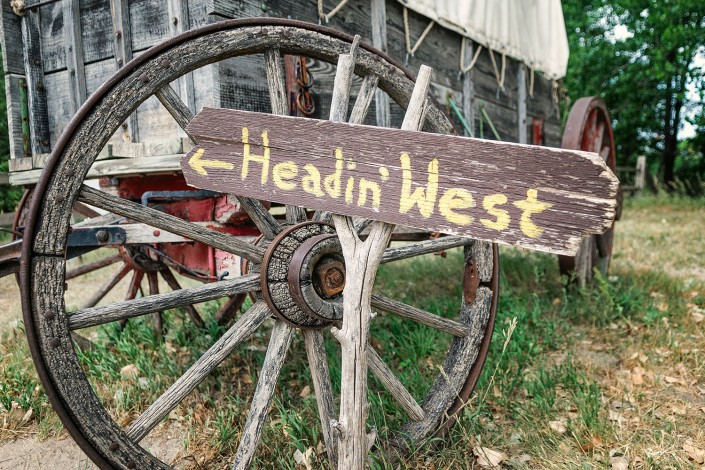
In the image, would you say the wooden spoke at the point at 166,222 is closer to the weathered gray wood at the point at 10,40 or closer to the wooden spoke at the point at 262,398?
the wooden spoke at the point at 262,398

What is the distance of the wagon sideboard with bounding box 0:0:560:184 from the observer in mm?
2273

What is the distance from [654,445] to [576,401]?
0.39 metres

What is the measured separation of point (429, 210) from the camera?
1.36m

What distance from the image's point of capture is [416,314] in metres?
2.20

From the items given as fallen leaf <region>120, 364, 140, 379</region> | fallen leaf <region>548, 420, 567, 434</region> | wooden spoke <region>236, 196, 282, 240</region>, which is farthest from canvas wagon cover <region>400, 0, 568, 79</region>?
fallen leaf <region>120, 364, 140, 379</region>

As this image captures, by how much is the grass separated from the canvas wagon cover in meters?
2.08

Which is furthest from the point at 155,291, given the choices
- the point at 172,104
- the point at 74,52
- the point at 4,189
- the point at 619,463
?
Answer: the point at 4,189

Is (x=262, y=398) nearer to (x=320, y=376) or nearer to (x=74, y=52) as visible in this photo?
(x=320, y=376)

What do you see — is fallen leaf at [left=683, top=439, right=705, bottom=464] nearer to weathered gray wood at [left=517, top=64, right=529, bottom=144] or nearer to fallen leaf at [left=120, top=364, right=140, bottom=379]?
fallen leaf at [left=120, top=364, right=140, bottom=379]

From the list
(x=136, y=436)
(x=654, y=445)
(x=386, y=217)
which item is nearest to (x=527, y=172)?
(x=386, y=217)

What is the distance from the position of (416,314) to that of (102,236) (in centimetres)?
130

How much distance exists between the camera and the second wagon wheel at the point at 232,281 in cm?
157

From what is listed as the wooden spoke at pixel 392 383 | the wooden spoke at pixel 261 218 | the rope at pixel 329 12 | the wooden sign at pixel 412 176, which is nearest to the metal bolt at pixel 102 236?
the wooden spoke at pixel 261 218

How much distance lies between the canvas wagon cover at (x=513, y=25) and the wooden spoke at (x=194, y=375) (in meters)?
2.35
